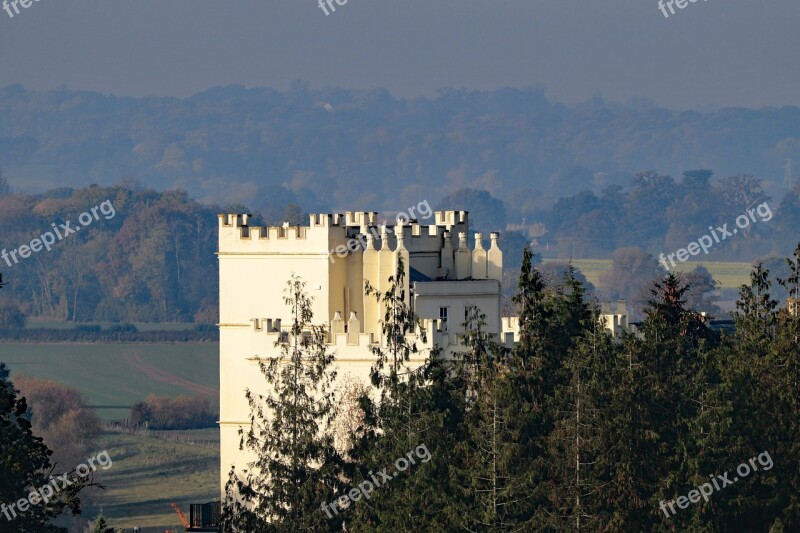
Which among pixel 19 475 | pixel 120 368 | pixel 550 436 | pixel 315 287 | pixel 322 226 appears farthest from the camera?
pixel 120 368

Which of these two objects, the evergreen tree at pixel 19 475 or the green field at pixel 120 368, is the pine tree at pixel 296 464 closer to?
the evergreen tree at pixel 19 475

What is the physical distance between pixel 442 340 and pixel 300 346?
9.70 ft

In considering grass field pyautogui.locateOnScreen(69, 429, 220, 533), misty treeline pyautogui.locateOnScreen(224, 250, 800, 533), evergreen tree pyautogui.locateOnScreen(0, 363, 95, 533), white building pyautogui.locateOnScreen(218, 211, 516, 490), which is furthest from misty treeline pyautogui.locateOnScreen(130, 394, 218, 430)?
evergreen tree pyautogui.locateOnScreen(0, 363, 95, 533)

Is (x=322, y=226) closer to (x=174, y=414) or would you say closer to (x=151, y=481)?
(x=151, y=481)

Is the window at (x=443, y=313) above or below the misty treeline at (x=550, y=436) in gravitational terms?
above

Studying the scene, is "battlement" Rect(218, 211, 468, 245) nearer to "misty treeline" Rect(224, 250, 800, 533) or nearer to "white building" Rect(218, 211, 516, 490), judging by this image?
"white building" Rect(218, 211, 516, 490)

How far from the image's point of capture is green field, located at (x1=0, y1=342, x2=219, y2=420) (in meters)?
143

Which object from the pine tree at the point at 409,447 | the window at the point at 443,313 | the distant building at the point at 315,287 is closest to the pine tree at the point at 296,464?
the pine tree at the point at 409,447

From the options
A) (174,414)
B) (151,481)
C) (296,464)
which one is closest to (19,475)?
(296,464)

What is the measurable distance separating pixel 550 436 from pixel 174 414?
87.8m

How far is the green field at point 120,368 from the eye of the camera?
142750mm

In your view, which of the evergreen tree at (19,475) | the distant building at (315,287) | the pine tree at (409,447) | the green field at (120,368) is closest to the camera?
the evergreen tree at (19,475)

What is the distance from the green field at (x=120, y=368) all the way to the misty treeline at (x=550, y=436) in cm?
8384

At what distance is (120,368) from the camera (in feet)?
522
